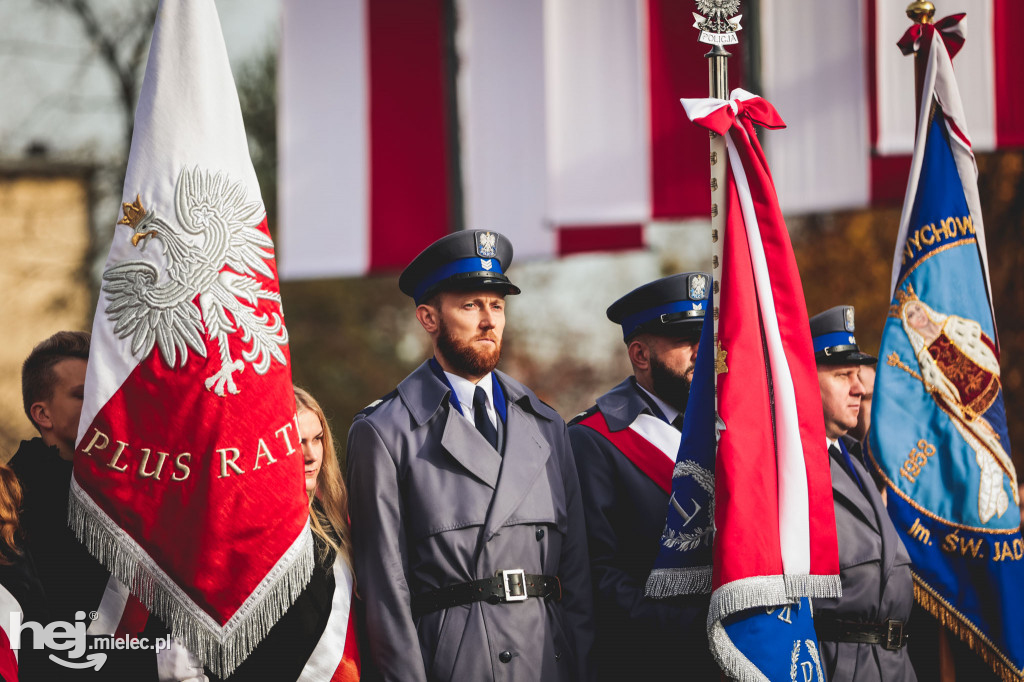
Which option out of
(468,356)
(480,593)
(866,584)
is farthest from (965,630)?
(468,356)

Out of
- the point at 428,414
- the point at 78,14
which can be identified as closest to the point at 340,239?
the point at 428,414

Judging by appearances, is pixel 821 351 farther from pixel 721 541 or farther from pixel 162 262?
pixel 162 262

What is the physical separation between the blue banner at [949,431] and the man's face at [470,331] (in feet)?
5.70

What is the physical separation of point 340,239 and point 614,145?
6.14ft

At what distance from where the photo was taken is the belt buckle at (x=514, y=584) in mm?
3834

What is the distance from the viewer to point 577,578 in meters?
4.09

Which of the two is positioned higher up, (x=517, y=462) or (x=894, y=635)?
(x=517, y=462)

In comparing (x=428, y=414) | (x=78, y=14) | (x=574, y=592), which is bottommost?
(x=574, y=592)

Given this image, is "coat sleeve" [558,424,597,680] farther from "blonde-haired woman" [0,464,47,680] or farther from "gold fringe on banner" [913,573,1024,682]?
"blonde-haired woman" [0,464,47,680]

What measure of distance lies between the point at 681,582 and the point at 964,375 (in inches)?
69.7

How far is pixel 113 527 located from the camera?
3.41 m

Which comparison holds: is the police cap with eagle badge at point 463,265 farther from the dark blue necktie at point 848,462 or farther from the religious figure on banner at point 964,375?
the religious figure on banner at point 964,375

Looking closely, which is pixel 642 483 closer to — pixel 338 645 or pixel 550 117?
pixel 338 645

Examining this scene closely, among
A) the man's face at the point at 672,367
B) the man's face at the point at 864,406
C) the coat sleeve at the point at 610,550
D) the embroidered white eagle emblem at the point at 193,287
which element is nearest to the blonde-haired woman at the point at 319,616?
the embroidered white eagle emblem at the point at 193,287
